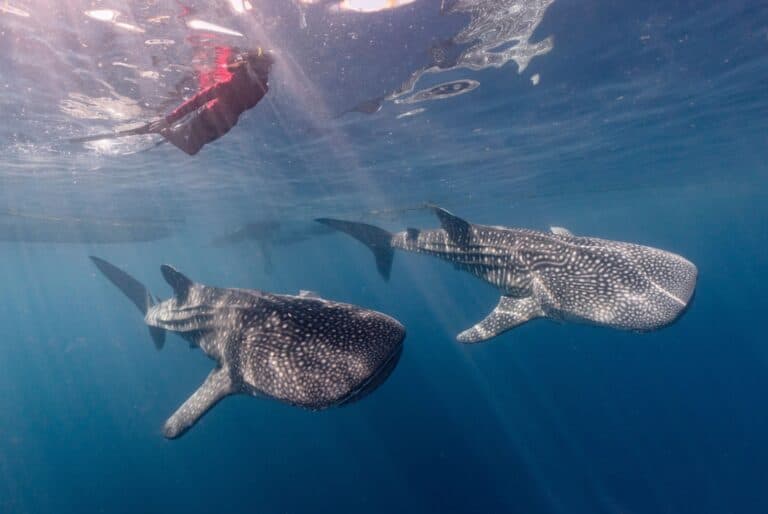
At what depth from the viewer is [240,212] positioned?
107ft

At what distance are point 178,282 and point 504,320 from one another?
6347mm

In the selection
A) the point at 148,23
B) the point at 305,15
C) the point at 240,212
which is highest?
the point at 148,23

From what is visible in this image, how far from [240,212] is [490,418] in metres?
24.1

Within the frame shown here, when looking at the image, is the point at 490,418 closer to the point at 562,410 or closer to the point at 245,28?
the point at 562,410

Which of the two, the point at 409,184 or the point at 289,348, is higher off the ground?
the point at 289,348

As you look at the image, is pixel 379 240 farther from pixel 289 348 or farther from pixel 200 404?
pixel 289 348

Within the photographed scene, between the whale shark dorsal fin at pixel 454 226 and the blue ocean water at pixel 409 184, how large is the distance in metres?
4.21

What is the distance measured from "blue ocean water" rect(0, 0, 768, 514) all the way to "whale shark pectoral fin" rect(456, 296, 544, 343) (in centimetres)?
617

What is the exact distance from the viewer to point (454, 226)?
8.75 metres

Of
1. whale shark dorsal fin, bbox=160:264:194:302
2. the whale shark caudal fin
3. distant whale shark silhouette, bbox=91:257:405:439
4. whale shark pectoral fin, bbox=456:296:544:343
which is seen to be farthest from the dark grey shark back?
the whale shark caudal fin

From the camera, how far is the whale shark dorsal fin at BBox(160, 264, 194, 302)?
311 inches

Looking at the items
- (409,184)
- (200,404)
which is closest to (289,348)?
(200,404)

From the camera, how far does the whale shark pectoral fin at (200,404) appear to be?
525 centimetres

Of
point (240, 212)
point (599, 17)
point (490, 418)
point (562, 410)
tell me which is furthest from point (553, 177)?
point (240, 212)
